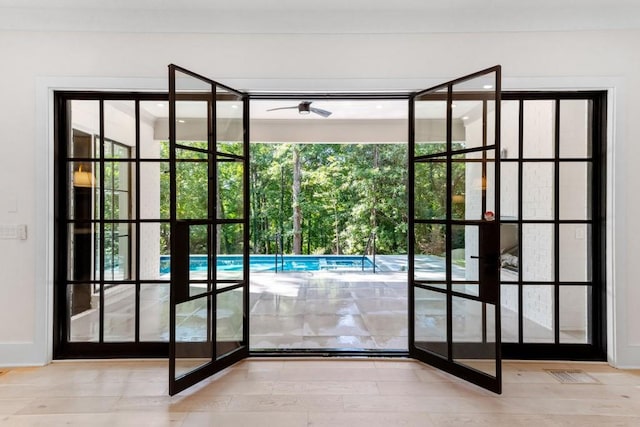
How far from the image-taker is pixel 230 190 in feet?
10.6

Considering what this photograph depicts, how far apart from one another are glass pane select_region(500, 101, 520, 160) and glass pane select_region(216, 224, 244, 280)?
2622 mm

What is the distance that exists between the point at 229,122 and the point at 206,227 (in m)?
0.96

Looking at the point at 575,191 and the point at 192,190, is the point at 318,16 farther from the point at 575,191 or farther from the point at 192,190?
the point at 575,191

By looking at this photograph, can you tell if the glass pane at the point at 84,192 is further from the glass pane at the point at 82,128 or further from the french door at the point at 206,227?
the french door at the point at 206,227

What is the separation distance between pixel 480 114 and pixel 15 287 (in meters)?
4.34

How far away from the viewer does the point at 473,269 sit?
9.77 ft

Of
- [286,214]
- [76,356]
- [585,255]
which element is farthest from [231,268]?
[286,214]

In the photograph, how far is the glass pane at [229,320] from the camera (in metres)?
3.13

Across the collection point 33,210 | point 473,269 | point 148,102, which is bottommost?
point 473,269

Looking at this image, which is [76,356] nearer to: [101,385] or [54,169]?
[101,385]

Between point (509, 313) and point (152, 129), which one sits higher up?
point (152, 129)

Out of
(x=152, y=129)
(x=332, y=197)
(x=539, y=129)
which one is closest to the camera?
(x=539, y=129)

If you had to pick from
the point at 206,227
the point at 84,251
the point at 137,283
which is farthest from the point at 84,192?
the point at 206,227

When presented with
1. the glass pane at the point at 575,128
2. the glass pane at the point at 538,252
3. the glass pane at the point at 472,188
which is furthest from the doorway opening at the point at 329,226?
the glass pane at the point at 575,128
